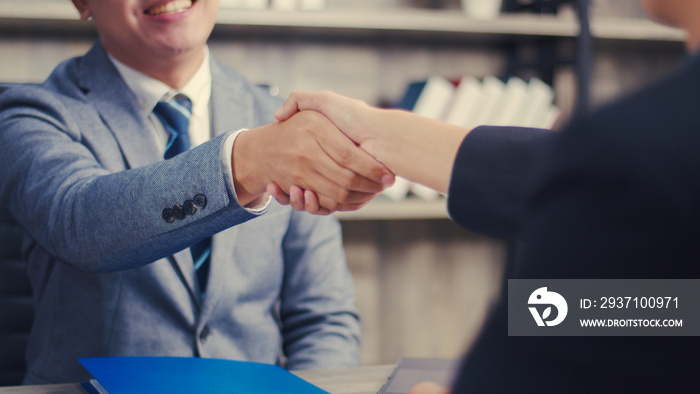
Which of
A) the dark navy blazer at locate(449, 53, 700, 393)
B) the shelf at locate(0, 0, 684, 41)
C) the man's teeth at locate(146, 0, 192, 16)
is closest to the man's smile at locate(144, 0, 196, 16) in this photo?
the man's teeth at locate(146, 0, 192, 16)

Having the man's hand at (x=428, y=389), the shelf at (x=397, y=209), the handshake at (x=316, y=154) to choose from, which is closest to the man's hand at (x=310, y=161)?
the handshake at (x=316, y=154)

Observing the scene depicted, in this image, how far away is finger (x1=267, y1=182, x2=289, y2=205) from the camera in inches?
37.5

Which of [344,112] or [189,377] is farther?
[344,112]

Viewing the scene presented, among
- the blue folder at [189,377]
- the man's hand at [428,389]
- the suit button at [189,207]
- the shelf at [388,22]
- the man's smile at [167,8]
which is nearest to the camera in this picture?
the man's hand at [428,389]

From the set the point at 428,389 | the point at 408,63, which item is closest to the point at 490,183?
the point at 428,389

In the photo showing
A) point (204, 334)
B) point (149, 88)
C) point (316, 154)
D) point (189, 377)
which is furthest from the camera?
point (149, 88)

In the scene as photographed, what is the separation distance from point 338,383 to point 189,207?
323mm

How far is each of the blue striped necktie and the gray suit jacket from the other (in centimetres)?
3

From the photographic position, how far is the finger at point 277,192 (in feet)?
3.12

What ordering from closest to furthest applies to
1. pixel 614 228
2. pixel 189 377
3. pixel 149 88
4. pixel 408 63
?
1. pixel 614 228
2. pixel 189 377
3. pixel 149 88
4. pixel 408 63

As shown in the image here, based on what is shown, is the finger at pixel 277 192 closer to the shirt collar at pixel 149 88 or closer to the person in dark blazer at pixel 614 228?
the shirt collar at pixel 149 88

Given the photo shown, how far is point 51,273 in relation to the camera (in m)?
1.14

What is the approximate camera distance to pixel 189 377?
710mm

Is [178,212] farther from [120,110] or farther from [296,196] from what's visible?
[120,110]
